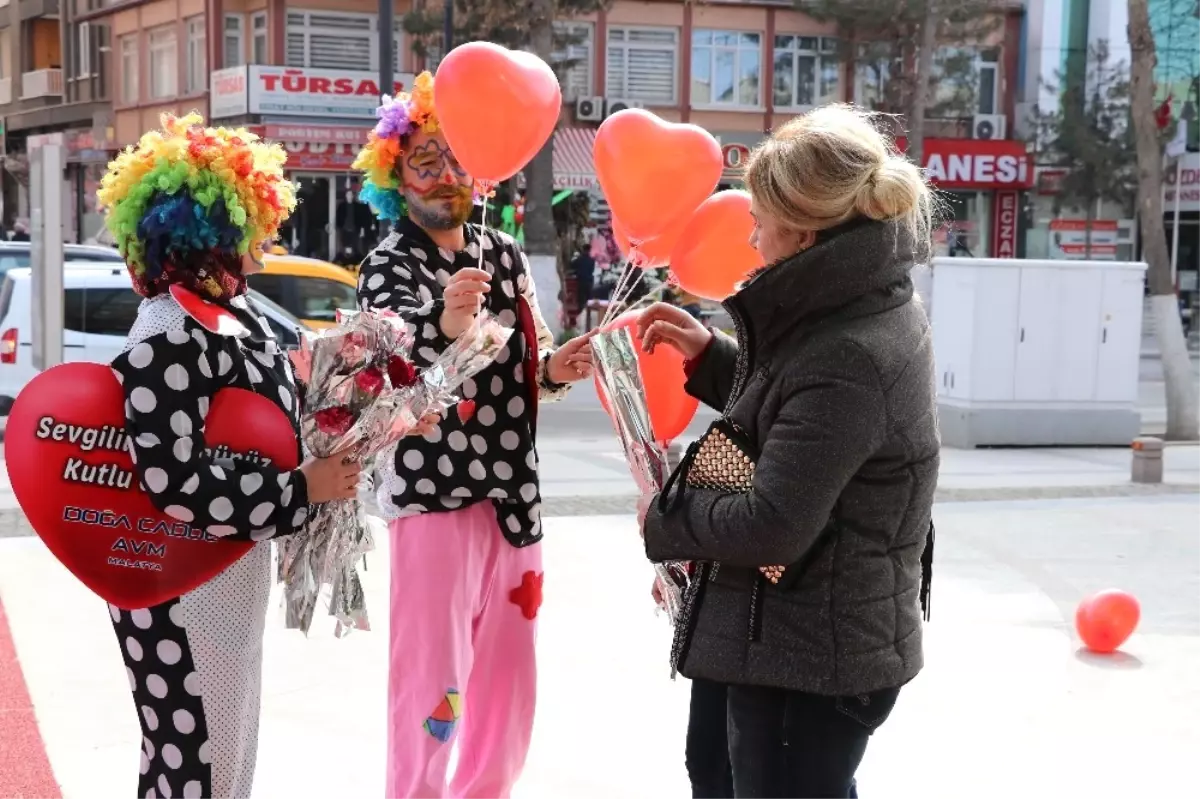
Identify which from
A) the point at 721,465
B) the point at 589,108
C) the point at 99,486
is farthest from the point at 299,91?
the point at 721,465

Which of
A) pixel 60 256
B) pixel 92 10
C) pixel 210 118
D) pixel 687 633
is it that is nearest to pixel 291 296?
pixel 60 256

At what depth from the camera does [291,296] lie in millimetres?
11797

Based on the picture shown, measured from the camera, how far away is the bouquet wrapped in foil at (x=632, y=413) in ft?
10.2

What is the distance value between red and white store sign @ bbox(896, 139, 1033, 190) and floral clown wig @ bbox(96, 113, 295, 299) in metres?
29.6

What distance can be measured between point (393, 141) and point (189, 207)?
2.69 feet

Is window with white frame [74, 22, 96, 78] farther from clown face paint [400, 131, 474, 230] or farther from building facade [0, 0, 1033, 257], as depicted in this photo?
clown face paint [400, 131, 474, 230]

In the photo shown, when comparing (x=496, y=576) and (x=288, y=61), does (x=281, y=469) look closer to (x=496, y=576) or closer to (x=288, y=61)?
(x=496, y=576)

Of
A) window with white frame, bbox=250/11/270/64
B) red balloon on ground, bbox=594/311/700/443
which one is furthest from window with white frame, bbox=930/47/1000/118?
red balloon on ground, bbox=594/311/700/443

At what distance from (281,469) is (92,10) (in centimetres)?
3654

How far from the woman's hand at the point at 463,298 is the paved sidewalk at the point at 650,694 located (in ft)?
5.39

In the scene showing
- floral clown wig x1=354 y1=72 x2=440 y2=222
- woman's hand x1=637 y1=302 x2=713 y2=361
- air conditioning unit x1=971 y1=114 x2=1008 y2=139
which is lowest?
woman's hand x1=637 y1=302 x2=713 y2=361

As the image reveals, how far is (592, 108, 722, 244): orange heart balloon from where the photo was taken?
3338 millimetres

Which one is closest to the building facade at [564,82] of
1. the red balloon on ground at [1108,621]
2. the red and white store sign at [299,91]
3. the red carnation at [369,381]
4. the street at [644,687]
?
the red and white store sign at [299,91]

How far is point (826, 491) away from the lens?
7.37 ft
